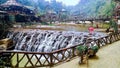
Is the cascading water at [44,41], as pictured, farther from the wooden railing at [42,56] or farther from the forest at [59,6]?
the forest at [59,6]

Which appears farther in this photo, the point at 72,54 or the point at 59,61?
the point at 72,54

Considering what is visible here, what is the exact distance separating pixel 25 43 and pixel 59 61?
464 inches

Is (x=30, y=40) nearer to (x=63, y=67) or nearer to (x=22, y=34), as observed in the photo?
(x=22, y=34)

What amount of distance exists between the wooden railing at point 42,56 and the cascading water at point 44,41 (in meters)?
3.63

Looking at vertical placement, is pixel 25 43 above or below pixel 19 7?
below

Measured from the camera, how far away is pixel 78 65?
10.4m

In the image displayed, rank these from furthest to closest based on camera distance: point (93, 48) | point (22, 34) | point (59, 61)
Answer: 1. point (22, 34)
2. point (93, 48)
3. point (59, 61)

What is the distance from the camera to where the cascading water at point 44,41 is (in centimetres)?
1995

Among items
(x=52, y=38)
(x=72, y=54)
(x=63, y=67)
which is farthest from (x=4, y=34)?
(x=63, y=67)

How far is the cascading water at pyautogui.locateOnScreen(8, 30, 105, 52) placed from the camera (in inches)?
786

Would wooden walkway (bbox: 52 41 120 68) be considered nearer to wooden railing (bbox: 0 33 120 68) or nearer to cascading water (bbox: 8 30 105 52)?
wooden railing (bbox: 0 33 120 68)

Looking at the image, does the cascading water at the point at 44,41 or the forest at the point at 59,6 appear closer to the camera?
the cascading water at the point at 44,41

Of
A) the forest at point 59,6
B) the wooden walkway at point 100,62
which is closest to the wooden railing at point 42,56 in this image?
the wooden walkway at point 100,62

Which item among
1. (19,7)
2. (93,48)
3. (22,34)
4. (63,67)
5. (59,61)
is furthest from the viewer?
(19,7)
